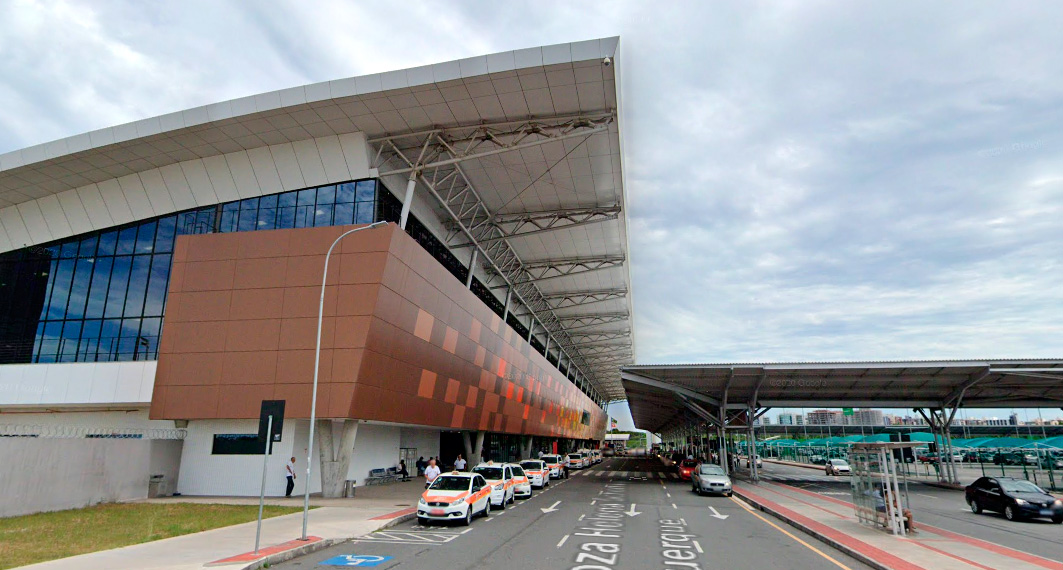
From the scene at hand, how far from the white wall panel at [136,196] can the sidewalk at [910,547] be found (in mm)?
33622

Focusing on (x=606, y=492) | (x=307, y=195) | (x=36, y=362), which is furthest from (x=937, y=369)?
(x=36, y=362)

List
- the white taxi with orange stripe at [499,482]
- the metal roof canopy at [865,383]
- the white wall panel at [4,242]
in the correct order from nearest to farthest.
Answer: the white taxi with orange stripe at [499,482] → the white wall panel at [4,242] → the metal roof canopy at [865,383]

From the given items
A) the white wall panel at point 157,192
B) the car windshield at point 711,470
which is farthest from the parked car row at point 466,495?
the white wall panel at point 157,192

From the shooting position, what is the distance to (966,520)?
20.1 meters

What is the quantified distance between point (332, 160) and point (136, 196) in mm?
11897

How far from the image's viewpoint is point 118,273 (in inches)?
1242

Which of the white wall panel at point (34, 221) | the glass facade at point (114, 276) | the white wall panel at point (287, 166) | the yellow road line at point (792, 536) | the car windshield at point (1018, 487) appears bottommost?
the yellow road line at point (792, 536)

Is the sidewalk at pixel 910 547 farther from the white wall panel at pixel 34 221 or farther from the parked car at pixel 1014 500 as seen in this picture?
the white wall panel at pixel 34 221

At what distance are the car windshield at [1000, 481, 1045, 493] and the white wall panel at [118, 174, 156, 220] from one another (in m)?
40.5

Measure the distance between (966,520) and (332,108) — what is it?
29442mm

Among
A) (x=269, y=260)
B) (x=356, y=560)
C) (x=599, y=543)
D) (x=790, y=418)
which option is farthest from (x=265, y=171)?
(x=790, y=418)

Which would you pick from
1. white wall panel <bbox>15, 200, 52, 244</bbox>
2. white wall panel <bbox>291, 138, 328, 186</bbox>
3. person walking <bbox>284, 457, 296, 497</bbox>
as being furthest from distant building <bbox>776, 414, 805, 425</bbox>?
white wall panel <bbox>15, 200, 52, 244</bbox>

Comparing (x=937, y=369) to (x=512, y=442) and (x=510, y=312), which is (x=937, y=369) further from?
(x=512, y=442)

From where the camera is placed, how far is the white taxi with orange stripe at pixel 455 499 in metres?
17.0
